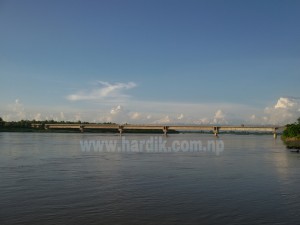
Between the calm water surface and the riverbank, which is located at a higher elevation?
the riverbank

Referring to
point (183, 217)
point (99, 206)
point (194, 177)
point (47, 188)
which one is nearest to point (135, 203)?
point (99, 206)

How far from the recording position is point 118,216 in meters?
16.2

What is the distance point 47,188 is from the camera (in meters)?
22.8

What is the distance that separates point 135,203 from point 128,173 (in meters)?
12.3

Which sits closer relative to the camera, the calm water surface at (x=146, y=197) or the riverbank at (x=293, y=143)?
the calm water surface at (x=146, y=197)

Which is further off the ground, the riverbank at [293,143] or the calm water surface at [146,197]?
the riverbank at [293,143]

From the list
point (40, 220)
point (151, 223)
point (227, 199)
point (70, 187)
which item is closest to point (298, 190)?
point (227, 199)

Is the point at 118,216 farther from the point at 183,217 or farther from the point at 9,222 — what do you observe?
the point at 9,222

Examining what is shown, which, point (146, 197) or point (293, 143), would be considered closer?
point (146, 197)

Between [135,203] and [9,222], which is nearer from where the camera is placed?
[9,222]

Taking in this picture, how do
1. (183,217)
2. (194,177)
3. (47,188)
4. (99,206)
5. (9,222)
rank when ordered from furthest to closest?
1. (194,177)
2. (47,188)
3. (99,206)
4. (183,217)
5. (9,222)

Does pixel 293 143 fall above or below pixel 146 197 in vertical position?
above

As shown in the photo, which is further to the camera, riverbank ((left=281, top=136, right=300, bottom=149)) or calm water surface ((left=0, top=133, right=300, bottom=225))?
riverbank ((left=281, top=136, right=300, bottom=149))

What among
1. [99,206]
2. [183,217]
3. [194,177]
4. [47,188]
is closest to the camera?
[183,217]
